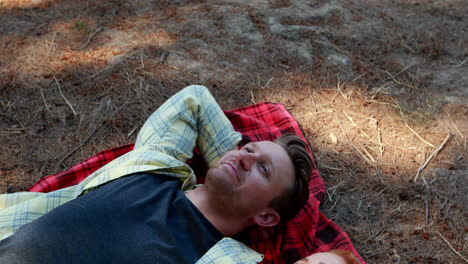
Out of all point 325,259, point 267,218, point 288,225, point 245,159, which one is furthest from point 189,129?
point 325,259

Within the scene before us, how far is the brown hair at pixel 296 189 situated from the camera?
8.48ft

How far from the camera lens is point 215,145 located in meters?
3.22

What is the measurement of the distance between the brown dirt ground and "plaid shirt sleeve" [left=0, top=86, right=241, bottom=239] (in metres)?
0.64

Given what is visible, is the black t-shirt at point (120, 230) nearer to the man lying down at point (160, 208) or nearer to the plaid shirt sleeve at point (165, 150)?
the man lying down at point (160, 208)

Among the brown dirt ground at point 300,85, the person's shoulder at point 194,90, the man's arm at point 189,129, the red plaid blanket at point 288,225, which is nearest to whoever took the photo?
the red plaid blanket at point 288,225

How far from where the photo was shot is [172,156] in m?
2.97

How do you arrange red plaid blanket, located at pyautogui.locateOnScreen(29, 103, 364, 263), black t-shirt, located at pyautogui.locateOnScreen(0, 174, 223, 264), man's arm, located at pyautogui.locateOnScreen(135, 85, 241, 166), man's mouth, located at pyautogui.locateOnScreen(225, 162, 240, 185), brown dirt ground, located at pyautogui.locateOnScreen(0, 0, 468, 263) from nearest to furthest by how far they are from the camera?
1. black t-shirt, located at pyautogui.locateOnScreen(0, 174, 223, 264)
2. man's mouth, located at pyautogui.locateOnScreen(225, 162, 240, 185)
3. red plaid blanket, located at pyautogui.locateOnScreen(29, 103, 364, 263)
4. man's arm, located at pyautogui.locateOnScreen(135, 85, 241, 166)
5. brown dirt ground, located at pyautogui.locateOnScreen(0, 0, 468, 263)

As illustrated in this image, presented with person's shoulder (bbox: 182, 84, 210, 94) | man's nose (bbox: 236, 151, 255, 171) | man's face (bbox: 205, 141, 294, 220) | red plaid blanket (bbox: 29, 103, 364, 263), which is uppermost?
person's shoulder (bbox: 182, 84, 210, 94)

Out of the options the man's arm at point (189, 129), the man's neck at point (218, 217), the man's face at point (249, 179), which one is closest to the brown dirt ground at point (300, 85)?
the man's arm at point (189, 129)

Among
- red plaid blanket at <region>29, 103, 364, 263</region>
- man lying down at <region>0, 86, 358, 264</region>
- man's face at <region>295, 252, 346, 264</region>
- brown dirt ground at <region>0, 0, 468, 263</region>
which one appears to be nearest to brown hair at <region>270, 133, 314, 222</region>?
man lying down at <region>0, 86, 358, 264</region>

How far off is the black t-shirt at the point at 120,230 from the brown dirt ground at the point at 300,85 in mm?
1143

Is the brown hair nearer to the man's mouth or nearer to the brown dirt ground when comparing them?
the man's mouth

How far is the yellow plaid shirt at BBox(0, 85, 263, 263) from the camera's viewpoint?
8.07ft

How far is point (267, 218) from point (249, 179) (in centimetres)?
36
